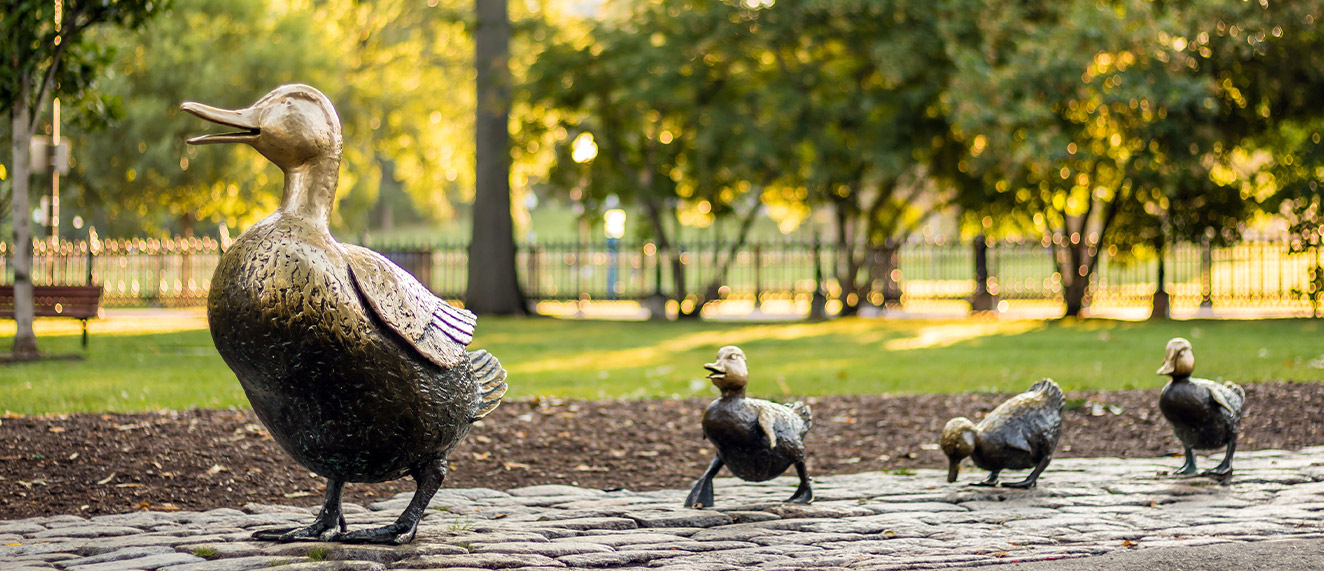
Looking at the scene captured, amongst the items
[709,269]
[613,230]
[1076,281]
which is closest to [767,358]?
[1076,281]

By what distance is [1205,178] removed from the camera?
1903 centimetres

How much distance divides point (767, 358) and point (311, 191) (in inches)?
374

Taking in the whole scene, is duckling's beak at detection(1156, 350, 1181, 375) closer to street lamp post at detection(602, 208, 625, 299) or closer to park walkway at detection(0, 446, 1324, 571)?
park walkway at detection(0, 446, 1324, 571)

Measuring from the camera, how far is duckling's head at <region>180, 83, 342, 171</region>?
4.56 meters

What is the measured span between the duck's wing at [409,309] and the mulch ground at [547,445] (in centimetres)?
196

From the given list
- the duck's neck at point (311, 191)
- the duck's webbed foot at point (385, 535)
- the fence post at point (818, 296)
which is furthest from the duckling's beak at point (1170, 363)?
the fence post at point (818, 296)

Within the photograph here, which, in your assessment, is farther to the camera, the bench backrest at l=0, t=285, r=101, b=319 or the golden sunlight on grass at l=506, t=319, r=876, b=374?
the bench backrest at l=0, t=285, r=101, b=319

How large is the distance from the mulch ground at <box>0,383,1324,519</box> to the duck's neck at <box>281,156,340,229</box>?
2.22 m

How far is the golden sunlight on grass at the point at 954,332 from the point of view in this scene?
15685 mm

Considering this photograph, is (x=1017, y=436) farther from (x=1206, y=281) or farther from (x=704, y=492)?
(x=1206, y=281)

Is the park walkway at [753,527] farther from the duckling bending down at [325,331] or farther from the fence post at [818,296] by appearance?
the fence post at [818,296]

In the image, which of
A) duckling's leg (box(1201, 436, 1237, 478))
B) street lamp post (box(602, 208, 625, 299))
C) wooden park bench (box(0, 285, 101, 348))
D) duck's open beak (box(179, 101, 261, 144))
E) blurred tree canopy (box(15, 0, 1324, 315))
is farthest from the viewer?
street lamp post (box(602, 208, 625, 299))

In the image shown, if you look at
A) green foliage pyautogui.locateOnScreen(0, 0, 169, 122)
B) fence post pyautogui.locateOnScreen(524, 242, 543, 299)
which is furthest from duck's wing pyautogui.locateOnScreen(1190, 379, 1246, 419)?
fence post pyautogui.locateOnScreen(524, 242, 543, 299)

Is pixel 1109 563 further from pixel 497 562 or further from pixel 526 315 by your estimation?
pixel 526 315
